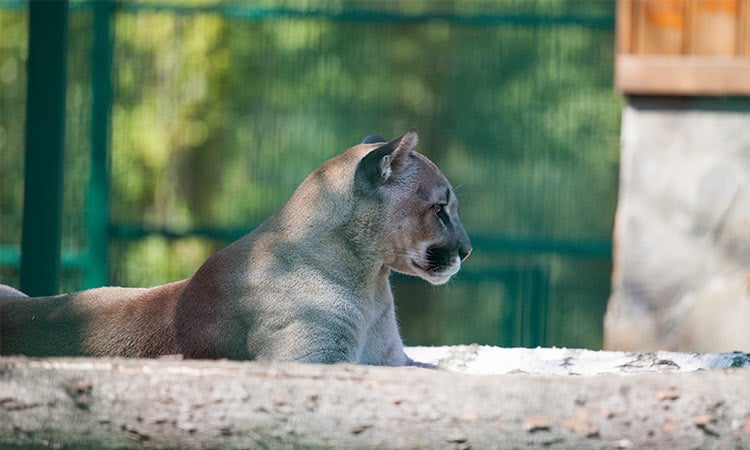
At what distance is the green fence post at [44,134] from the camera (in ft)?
19.6

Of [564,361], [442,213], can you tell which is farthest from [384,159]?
[564,361]

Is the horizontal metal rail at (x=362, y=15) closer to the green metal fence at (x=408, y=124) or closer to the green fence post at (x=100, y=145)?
the green metal fence at (x=408, y=124)

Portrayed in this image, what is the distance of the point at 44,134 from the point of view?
6125 millimetres

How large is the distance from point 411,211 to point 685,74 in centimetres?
299

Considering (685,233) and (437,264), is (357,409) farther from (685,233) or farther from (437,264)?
(685,233)

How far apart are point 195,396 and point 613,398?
37.1 inches

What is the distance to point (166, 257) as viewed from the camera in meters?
8.30

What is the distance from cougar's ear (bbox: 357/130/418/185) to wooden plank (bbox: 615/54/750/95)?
2774 mm

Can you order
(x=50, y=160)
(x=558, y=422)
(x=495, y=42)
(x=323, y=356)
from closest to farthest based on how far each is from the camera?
(x=558, y=422), (x=323, y=356), (x=50, y=160), (x=495, y=42)

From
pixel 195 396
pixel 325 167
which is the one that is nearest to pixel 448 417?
pixel 195 396

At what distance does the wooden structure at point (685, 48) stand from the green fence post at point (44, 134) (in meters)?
3.21

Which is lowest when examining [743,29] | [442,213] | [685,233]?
[685,233]

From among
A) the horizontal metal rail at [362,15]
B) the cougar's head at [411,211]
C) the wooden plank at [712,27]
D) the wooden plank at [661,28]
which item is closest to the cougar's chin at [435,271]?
the cougar's head at [411,211]

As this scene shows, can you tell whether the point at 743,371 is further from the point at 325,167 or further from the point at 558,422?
the point at 325,167
